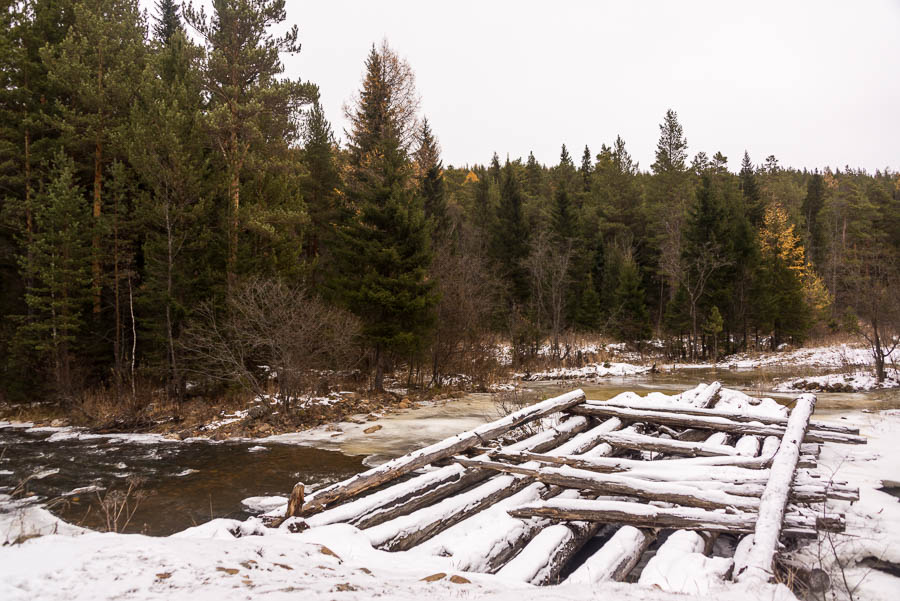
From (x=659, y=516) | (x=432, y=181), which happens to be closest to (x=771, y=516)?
(x=659, y=516)

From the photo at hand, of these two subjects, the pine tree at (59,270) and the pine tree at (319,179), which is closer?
the pine tree at (59,270)

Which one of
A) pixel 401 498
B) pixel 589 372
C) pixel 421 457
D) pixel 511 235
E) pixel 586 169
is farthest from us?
pixel 586 169

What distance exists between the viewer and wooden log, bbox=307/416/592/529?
4230mm

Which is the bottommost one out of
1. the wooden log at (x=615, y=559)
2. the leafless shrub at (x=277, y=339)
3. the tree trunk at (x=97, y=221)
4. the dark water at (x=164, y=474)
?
the dark water at (x=164, y=474)

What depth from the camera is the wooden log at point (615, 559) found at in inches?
136

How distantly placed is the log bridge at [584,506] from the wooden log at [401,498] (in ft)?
0.04

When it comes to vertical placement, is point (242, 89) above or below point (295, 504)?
above

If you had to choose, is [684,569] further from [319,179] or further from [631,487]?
[319,179]

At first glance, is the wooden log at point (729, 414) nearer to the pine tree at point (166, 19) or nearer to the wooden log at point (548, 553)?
the wooden log at point (548, 553)

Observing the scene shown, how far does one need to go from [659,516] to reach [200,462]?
356 inches

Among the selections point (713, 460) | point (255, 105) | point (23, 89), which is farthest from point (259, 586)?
point (23, 89)

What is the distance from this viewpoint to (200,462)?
32.9ft

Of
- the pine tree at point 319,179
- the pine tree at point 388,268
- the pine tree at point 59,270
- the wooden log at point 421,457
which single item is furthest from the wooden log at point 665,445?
the pine tree at point 319,179

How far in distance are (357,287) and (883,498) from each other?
47.0ft
